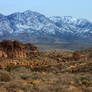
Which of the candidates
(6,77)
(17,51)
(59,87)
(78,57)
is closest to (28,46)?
(17,51)

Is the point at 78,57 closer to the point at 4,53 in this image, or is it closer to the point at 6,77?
the point at 4,53

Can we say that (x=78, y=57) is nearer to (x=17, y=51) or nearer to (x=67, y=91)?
(x=17, y=51)

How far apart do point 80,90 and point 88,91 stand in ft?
1.42

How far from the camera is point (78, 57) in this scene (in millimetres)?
47969

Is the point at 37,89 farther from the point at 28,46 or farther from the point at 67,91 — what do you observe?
the point at 28,46

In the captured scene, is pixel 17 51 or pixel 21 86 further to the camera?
pixel 17 51

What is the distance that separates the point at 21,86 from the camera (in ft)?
44.7

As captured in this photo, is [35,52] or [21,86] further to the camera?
[35,52]

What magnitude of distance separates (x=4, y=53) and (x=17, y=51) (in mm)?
3688

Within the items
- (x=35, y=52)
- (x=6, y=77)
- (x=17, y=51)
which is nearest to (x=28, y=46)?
(x=35, y=52)

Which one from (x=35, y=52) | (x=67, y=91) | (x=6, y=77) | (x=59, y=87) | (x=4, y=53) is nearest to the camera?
(x=67, y=91)

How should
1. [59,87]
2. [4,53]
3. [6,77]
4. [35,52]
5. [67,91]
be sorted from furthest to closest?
[35,52]
[4,53]
[6,77]
[59,87]
[67,91]

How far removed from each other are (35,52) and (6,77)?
43.8m

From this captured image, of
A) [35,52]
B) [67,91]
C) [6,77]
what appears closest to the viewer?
[67,91]
